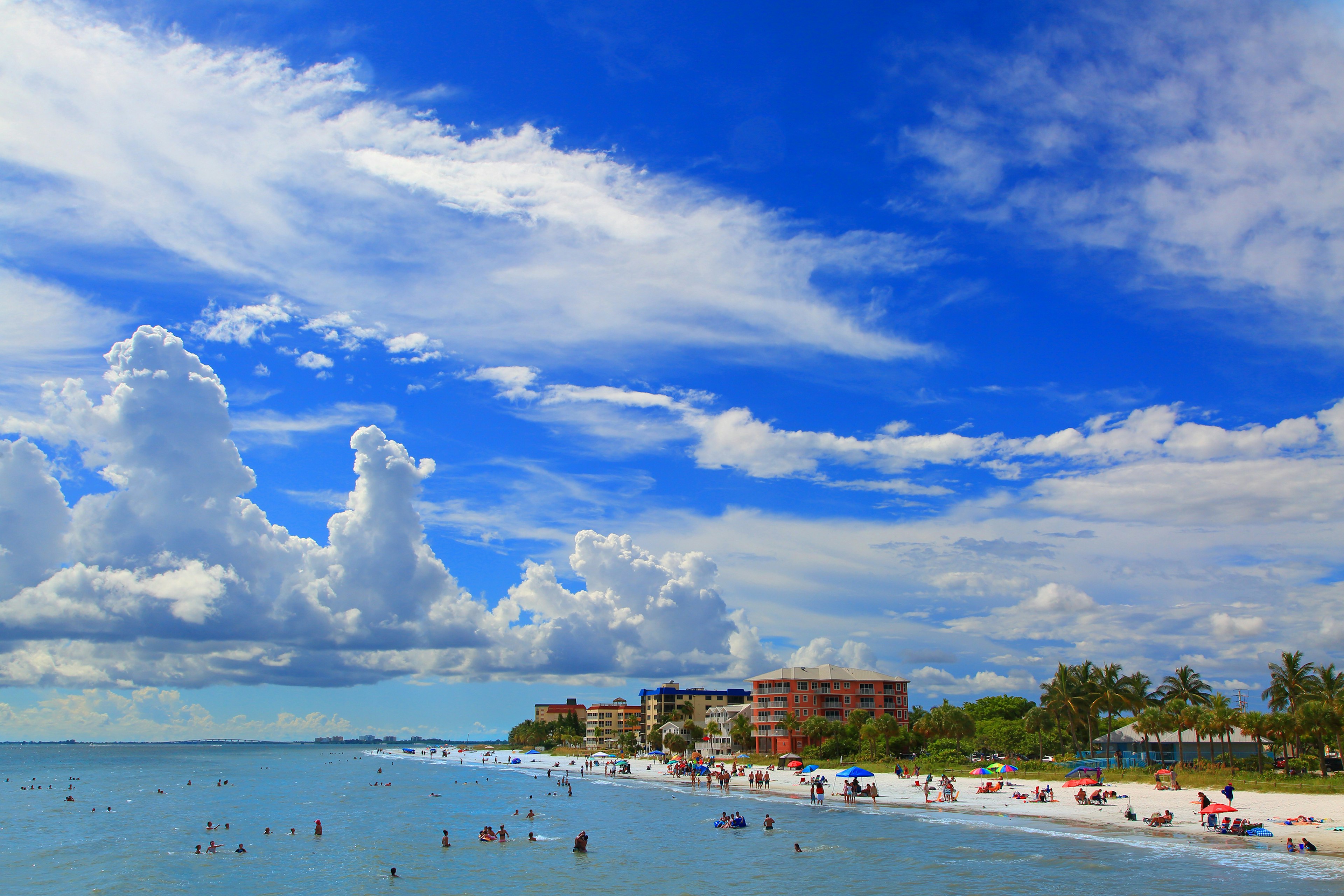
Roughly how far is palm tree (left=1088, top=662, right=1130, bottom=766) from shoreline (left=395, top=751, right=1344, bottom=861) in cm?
1302

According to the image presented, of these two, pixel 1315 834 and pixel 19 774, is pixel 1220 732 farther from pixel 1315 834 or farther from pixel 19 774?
pixel 19 774

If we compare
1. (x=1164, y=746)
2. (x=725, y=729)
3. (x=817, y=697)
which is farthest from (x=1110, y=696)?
(x=725, y=729)

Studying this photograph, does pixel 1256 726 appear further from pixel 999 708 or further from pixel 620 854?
pixel 999 708

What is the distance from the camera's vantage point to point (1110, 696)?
86375 mm

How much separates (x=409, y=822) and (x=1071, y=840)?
52209 mm

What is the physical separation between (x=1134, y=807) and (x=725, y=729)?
105755mm

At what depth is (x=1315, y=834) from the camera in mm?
44188

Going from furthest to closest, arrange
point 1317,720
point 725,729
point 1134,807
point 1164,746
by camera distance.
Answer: point 725,729 < point 1164,746 < point 1317,720 < point 1134,807

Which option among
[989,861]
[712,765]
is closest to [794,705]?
[712,765]

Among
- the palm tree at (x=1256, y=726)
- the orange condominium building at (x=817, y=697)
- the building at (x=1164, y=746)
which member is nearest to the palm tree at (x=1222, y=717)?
the palm tree at (x=1256, y=726)

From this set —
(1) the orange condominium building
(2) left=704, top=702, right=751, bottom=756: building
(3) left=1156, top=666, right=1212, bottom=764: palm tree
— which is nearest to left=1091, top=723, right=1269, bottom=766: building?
(3) left=1156, top=666, right=1212, bottom=764: palm tree

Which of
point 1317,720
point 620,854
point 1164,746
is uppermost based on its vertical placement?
point 1317,720

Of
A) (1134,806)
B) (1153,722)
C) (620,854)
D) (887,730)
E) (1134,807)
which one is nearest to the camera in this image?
(620,854)

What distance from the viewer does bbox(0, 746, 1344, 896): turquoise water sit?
1633 inches
